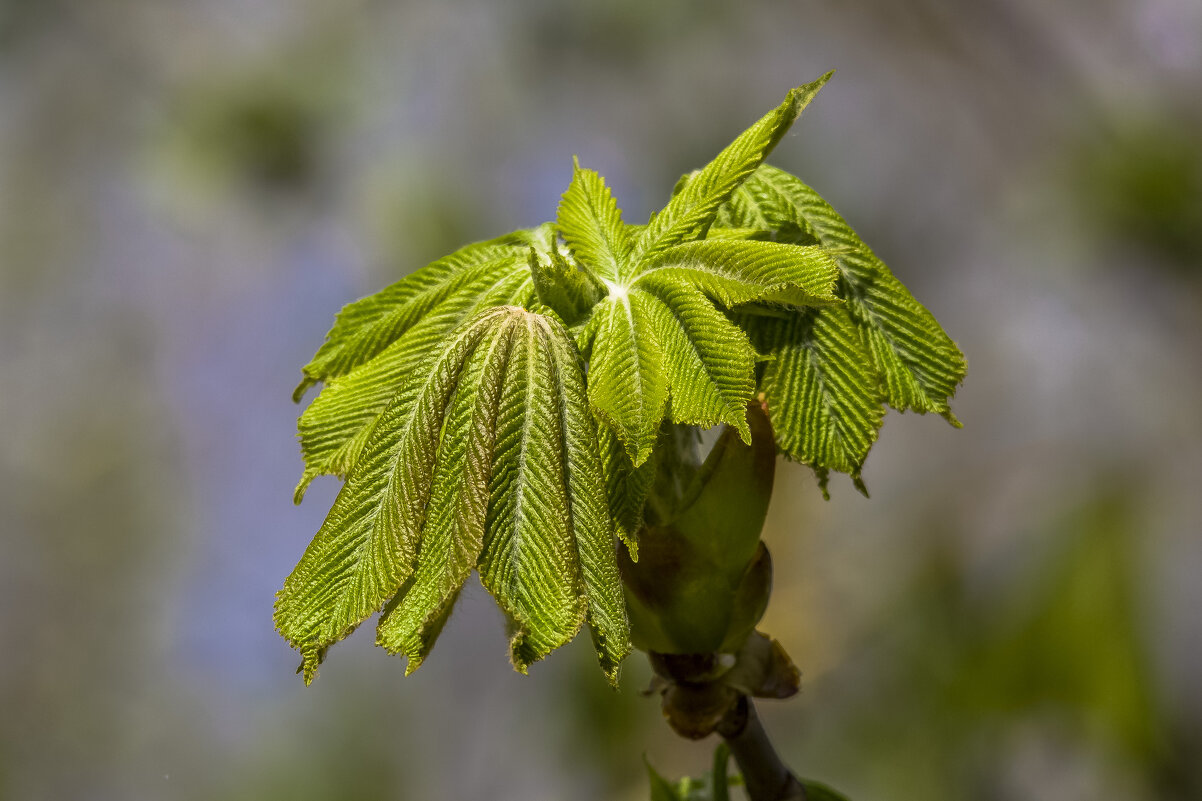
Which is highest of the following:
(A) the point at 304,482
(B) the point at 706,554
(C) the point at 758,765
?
(A) the point at 304,482

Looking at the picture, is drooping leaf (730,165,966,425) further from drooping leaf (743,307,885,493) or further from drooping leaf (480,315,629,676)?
drooping leaf (480,315,629,676)

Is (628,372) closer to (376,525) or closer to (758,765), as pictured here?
(376,525)

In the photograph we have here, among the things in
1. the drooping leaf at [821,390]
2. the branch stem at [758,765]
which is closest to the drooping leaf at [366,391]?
the drooping leaf at [821,390]

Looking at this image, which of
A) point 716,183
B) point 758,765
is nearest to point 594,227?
point 716,183

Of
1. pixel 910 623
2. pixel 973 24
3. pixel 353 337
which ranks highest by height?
pixel 973 24

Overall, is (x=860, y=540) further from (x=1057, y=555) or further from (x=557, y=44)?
(x=557, y=44)

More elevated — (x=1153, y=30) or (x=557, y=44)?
(x=557, y=44)

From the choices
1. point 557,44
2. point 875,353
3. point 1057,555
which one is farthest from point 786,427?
point 557,44

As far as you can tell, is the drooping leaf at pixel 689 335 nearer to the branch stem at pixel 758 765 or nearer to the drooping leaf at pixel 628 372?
the drooping leaf at pixel 628 372
